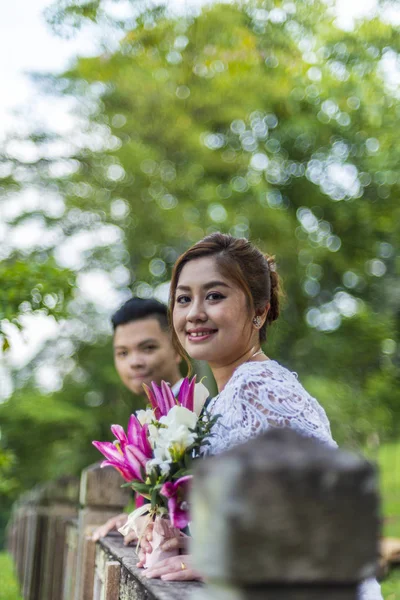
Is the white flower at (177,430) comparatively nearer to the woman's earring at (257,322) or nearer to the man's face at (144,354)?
the woman's earring at (257,322)

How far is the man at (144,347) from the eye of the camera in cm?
401

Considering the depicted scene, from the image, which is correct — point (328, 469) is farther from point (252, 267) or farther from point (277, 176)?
point (277, 176)

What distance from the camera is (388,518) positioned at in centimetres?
1130

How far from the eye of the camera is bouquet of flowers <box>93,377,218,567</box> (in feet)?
6.30

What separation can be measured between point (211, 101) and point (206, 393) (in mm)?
11941

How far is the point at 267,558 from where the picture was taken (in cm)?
95

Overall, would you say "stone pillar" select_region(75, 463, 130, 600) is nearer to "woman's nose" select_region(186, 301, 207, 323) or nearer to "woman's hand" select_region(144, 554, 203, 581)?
"woman's nose" select_region(186, 301, 207, 323)

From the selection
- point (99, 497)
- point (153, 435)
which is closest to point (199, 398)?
point (153, 435)

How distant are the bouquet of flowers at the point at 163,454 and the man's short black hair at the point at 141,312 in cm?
184

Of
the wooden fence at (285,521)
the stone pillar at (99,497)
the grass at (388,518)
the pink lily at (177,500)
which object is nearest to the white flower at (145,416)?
the pink lily at (177,500)

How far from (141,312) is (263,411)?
2147mm

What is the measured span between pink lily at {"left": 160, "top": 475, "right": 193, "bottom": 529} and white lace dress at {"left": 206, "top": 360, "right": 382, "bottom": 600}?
149 millimetres

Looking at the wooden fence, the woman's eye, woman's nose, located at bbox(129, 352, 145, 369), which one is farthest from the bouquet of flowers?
woman's nose, located at bbox(129, 352, 145, 369)

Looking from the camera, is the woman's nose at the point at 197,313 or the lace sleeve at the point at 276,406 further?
the woman's nose at the point at 197,313
